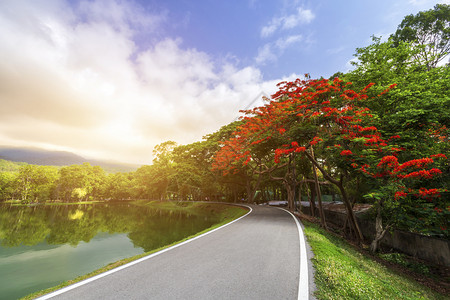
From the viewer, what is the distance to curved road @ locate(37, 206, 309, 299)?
336 cm

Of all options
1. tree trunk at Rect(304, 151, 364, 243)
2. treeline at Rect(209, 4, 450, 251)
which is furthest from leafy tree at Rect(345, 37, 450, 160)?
tree trunk at Rect(304, 151, 364, 243)

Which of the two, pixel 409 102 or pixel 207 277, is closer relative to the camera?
pixel 207 277

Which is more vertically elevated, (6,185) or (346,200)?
(346,200)

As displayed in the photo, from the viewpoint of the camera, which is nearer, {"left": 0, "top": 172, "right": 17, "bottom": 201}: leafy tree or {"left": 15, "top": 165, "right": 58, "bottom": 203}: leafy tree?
{"left": 15, "top": 165, "right": 58, "bottom": 203}: leafy tree

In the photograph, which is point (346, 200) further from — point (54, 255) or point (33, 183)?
point (33, 183)

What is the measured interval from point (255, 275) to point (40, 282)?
866cm

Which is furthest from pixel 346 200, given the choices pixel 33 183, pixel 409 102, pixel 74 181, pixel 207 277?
pixel 33 183

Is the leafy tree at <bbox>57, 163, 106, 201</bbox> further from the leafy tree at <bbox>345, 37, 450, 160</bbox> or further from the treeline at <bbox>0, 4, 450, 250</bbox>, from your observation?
the leafy tree at <bbox>345, 37, 450, 160</bbox>

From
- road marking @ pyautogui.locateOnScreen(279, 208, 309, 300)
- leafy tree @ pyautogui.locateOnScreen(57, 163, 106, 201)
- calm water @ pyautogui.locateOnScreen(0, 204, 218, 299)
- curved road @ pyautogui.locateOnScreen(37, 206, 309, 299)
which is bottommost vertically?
calm water @ pyautogui.locateOnScreen(0, 204, 218, 299)

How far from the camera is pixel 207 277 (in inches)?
158

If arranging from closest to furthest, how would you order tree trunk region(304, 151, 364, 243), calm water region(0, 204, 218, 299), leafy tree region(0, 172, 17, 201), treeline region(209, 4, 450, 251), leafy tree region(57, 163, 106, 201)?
calm water region(0, 204, 218, 299) < treeline region(209, 4, 450, 251) < tree trunk region(304, 151, 364, 243) < leafy tree region(0, 172, 17, 201) < leafy tree region(57, 163, 106, 201)

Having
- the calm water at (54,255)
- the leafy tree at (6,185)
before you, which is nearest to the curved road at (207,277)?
the calm water at (54,255)

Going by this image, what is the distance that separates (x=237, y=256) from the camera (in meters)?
5.40

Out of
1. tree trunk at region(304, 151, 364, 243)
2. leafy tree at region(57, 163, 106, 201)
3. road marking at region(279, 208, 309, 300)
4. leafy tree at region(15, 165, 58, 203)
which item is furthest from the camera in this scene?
leafy tree at region(57, 163, 106, 201)
